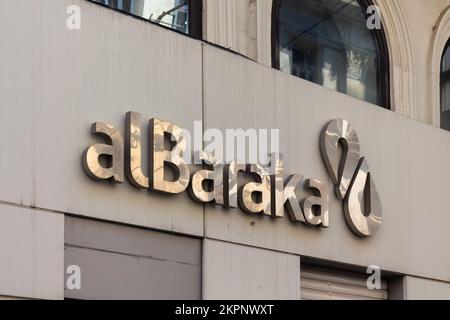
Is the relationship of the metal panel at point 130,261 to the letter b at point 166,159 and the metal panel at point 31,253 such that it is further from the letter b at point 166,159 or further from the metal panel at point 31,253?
the letter b at point 166,159

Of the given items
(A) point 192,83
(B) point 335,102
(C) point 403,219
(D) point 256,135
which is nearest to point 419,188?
(C) point 403,219

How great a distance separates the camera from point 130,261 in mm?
10742

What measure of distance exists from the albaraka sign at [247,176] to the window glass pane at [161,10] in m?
1.40

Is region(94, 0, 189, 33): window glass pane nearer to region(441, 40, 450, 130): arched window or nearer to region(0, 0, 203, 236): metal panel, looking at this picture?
region(0, 0, 203, 236): metal panel

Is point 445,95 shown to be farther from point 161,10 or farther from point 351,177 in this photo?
point 161,10

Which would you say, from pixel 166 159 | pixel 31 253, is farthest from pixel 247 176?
pixel 31 253

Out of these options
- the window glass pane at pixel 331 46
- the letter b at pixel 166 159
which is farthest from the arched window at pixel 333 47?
the letter b at pixel 166 159

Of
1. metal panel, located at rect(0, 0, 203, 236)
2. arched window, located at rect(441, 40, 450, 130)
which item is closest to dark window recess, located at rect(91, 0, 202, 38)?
metal panel, located at rect(0, 0, 203, 236)

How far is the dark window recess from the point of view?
1184 centimetres

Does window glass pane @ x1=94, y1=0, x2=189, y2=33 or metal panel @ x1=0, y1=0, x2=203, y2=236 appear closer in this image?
metal panel @ x1=0, y1=0, x2=203, y2=236

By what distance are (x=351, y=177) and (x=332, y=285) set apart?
3.99 ft

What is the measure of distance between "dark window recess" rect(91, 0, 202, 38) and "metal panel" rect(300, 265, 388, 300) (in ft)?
9.40

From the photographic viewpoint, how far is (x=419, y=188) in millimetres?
13844

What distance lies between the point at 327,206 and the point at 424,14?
356 centimetres
